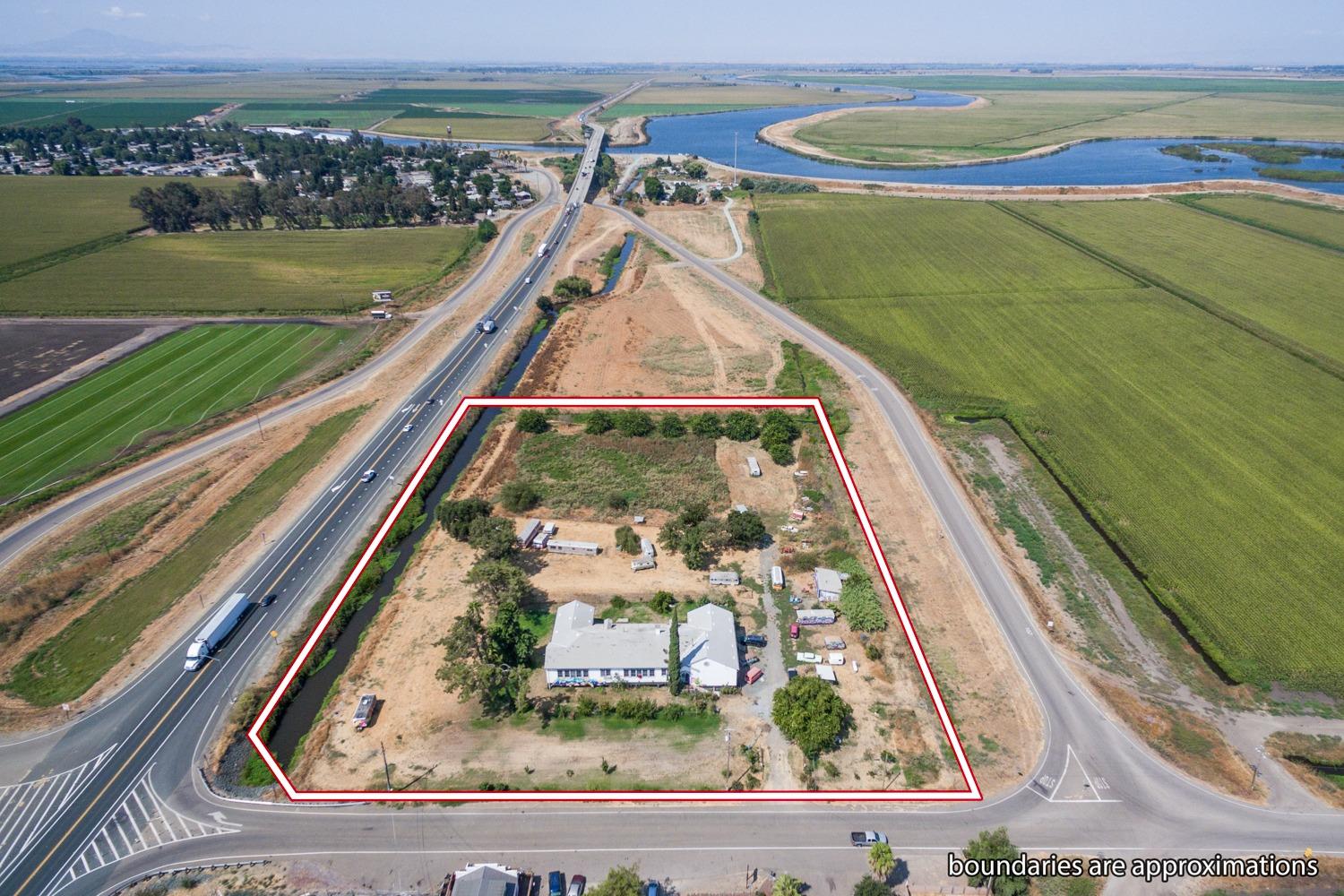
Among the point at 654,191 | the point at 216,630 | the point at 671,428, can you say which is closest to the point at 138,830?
the point at 216,630

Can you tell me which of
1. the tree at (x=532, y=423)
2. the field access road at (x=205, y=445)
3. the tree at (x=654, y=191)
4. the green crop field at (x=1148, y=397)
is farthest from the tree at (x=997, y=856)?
the tree at (x=654, y=191)

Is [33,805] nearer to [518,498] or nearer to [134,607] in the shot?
[134,607]

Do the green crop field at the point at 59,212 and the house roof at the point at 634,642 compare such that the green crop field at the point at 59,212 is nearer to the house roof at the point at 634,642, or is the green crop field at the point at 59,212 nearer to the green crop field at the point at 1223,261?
the house roof at the point at 634,642

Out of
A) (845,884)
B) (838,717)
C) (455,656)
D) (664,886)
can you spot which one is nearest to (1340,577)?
(838,717)

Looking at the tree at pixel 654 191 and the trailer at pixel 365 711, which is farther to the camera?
the tree at pixel 654 191

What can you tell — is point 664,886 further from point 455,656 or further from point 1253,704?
point 1253,704

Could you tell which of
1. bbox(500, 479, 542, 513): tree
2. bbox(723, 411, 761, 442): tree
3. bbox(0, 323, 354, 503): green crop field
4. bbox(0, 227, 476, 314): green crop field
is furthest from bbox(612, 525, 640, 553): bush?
bbox(0, 227, 476, 314): green crop field

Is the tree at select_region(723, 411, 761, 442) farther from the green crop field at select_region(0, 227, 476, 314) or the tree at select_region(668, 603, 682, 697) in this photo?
the green crop field at select_region(0, 227, 476, 314)
